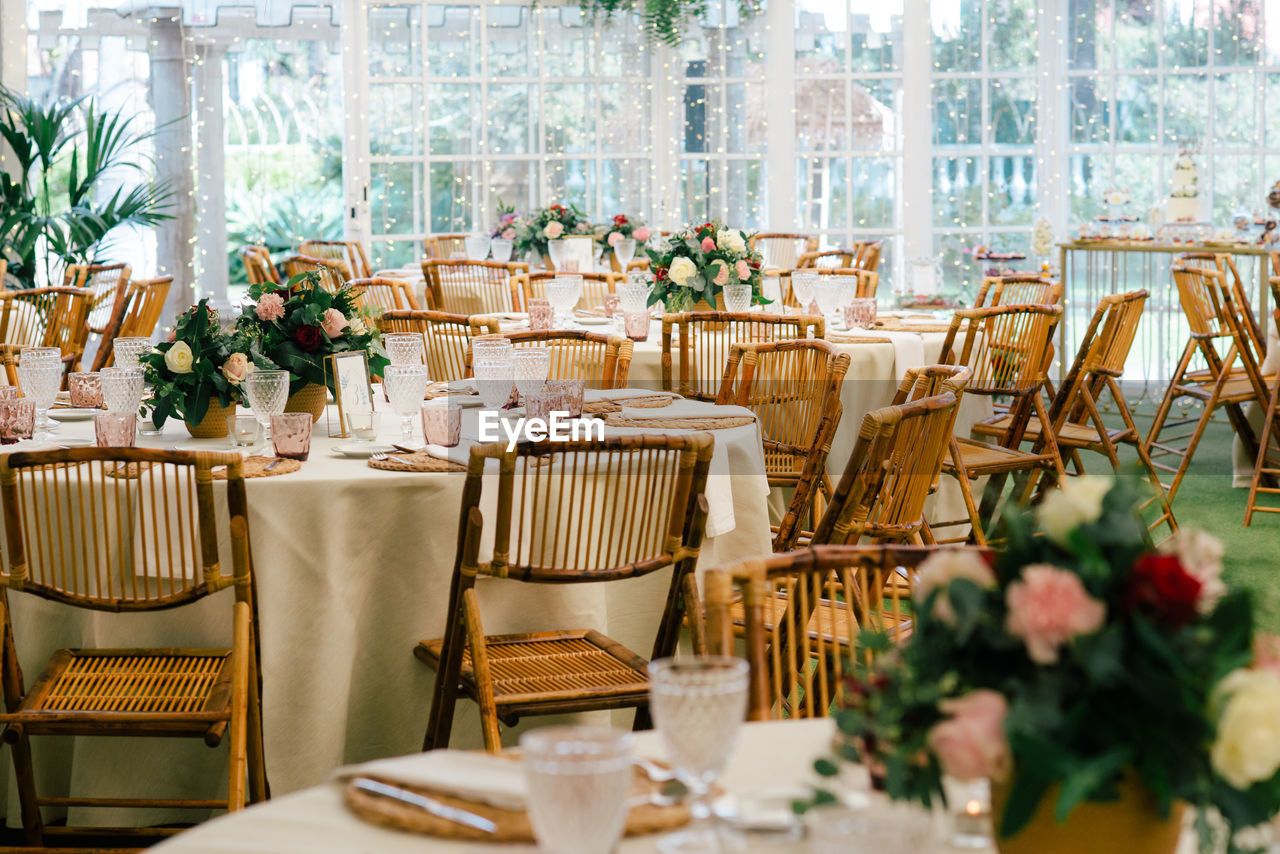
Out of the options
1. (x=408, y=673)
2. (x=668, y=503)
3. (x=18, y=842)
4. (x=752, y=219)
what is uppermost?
(x=752, y=219)

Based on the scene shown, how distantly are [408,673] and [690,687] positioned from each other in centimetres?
182

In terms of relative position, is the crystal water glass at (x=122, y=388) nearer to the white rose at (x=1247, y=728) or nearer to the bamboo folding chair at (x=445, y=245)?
the white rose at (x=1247, y=728)

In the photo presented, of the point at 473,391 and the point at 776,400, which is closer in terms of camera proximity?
the point at 473,391

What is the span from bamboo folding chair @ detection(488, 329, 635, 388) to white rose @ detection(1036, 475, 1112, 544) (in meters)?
2.89

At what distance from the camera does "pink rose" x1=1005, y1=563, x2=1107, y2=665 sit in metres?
0.94

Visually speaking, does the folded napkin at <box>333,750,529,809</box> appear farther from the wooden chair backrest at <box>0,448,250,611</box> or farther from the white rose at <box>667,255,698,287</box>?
the white rose at <box>667,255,698,287</box>

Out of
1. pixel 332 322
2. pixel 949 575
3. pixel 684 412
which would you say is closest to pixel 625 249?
pixel 684 412

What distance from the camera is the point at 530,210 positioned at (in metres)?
8.75

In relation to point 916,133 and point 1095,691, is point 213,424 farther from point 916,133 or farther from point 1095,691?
point 916,133

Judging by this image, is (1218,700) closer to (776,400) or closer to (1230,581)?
(1230,581)

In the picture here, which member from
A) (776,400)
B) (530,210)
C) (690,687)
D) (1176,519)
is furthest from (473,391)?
(530,210)

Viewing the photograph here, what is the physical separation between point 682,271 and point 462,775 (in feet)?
13.1

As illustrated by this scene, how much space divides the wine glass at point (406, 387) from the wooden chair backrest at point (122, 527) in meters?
0.51

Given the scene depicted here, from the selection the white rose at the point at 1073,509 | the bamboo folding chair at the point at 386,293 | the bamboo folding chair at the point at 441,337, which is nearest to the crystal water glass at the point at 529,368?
the bamboo folding chair at the point at 441,337
